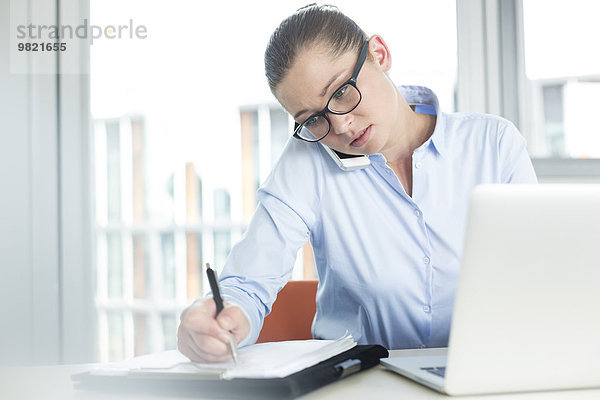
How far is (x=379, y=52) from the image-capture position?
1231 mm

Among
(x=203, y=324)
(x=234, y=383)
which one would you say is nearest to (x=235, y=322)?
(x=203, y=324)

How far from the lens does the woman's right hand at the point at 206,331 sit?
815 mm

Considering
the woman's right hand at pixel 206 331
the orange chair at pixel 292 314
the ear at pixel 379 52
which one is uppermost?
the ear at pixel 379 52

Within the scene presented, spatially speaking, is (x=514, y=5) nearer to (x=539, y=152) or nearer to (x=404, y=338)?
(x=539, y=152)

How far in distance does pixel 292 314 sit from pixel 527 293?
2.75 feet

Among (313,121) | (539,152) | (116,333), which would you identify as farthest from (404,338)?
(116,333)

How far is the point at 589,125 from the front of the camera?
2621mm

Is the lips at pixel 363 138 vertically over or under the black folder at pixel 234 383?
over

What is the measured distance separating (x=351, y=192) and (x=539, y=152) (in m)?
1.57

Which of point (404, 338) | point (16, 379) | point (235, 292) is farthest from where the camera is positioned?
point (404, 338)

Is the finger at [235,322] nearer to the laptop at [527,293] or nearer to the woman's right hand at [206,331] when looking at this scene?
the woman's right hand at [206,331]

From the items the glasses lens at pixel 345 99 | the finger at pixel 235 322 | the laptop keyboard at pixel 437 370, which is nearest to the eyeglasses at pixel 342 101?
the glasses lens at pixel 345 99

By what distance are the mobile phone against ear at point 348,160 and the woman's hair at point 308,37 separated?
20cm

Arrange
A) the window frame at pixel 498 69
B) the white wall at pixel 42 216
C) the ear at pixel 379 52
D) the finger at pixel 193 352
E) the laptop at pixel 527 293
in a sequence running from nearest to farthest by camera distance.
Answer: the laptop at pixel 527 293 < the finger at pixel 193 352 < the ear at pixel 379 52 < the white wall at pixel 42 216 < the window frame at pixel 498 69
